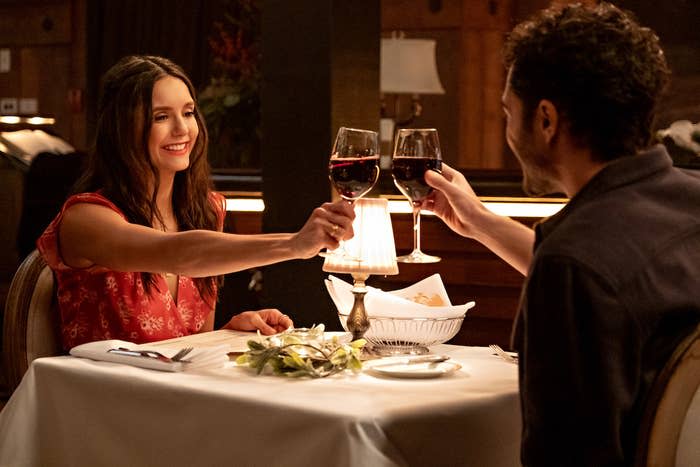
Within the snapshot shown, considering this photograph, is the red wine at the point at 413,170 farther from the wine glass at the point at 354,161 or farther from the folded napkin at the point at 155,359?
the folded napkin at the point at 155,359

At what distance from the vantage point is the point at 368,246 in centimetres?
239

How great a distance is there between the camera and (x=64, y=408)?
7.33 ft

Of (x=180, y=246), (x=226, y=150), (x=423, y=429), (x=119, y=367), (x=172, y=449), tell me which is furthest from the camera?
(x=226, y=150)

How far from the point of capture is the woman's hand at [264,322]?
8.83 feet

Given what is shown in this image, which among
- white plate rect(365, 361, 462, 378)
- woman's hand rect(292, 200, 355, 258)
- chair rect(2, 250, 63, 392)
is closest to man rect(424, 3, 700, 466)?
white plate rect(365, 361, 462, 378)

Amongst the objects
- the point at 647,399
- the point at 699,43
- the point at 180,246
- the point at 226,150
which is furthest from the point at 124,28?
the point at 647,399

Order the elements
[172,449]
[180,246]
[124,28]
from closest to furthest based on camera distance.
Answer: [172,449] < [180,246] < [124,28]

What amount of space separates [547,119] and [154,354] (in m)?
0.98

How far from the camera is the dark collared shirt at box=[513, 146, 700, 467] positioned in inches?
59.9

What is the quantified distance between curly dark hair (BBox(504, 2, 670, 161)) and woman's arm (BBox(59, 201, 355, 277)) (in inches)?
28.9

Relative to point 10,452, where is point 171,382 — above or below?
above

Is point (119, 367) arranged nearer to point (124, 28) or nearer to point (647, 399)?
point (647, 399)

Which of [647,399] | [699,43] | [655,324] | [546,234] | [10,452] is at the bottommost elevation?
[10,452]

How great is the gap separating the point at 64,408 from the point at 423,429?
0.83 metres
